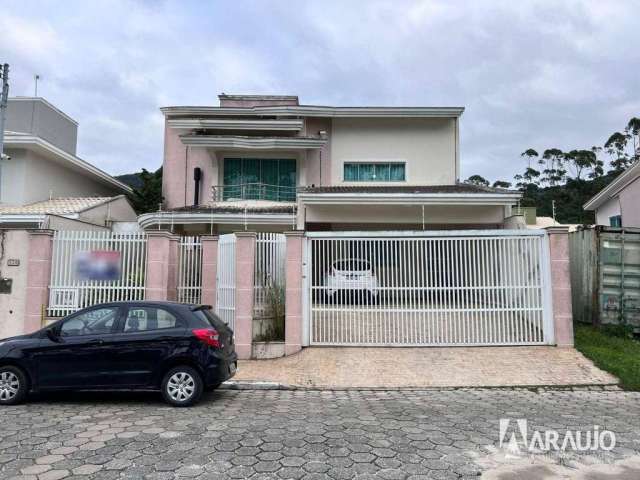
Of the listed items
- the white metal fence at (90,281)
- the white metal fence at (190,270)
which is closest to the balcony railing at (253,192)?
the white metal fence at (190,270)

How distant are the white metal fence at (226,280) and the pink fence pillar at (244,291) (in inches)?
7.5

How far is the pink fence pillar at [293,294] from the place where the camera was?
8977mm

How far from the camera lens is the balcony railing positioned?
1769cm

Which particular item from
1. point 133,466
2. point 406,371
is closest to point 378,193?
point 406,371

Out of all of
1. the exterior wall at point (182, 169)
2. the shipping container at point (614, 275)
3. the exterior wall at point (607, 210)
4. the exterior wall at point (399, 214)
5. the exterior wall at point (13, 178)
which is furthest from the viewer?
the exterior wall at point (607, 210)

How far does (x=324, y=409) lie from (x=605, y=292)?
7.33 metres

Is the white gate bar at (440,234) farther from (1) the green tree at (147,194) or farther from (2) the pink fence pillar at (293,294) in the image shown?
(1) the green tree at (147,194)

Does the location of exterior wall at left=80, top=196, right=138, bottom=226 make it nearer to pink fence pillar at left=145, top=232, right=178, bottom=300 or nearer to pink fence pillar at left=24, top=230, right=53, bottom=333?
pink fence pillar at left=24, top=230, right=53, bottom=333

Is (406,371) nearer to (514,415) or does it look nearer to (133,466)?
(514,415)

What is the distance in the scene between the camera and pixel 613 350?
8531 mm

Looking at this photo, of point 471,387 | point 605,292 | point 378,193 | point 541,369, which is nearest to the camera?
point 471,387

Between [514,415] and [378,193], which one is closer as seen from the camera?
[514,415]

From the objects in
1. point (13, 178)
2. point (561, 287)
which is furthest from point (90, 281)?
point (561, 287)

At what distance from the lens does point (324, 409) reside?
601 centimetres
